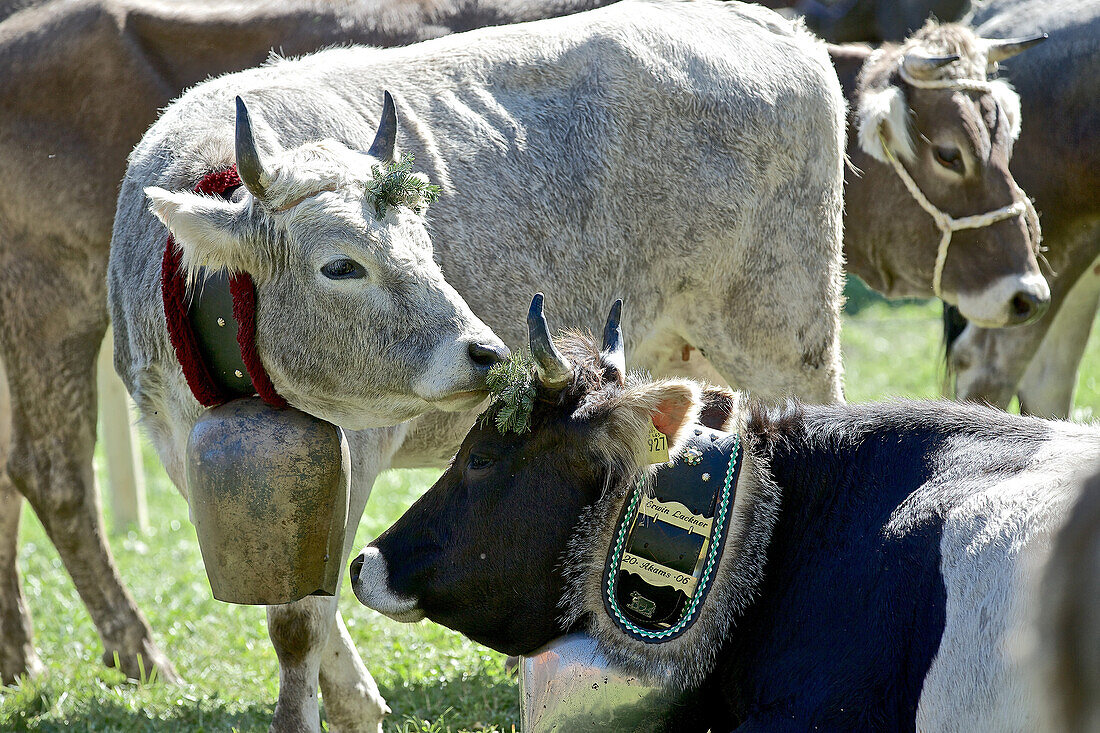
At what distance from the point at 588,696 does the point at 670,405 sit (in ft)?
2.64

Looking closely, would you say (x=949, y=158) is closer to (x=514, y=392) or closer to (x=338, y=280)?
(x=514, y=392)

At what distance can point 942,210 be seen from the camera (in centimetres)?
559

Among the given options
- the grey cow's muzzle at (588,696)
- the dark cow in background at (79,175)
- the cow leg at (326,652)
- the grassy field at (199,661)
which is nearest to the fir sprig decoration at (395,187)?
the cow leg at (326,652)

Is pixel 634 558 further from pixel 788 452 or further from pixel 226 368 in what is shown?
pixel 226 368

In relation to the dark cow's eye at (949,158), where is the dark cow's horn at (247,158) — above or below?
above

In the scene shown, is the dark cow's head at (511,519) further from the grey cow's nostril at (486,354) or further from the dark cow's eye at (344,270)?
the dark cow's eye at (344,270)

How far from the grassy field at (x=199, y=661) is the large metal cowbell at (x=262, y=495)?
1.19 metres

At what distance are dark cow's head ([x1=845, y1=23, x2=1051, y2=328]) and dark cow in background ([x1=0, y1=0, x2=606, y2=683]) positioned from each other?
2.01m

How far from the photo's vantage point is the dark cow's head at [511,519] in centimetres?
307

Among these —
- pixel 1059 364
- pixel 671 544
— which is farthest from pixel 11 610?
pixel 1059 364

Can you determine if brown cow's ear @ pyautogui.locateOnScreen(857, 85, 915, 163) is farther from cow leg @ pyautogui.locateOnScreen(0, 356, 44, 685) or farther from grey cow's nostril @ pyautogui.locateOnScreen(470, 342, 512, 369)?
cow leg @ pyautogui.locateOnScreen(0, 356, 44, 685)

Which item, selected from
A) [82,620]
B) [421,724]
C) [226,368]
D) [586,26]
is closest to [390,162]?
[226,368]

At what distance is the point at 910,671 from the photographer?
2682 mm

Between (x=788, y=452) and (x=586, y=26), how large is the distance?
2261 mm
